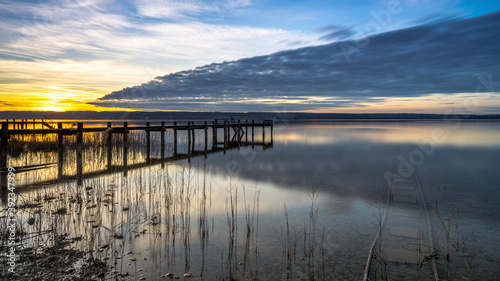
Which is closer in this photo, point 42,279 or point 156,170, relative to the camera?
point 42,279

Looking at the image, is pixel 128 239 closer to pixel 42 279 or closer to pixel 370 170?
pixel 42 279

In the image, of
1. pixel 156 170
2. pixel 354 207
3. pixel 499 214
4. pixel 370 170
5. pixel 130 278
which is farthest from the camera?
pixel 370 170

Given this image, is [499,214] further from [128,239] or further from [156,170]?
[156,170]

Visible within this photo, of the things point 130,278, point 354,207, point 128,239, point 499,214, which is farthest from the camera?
point 354,207

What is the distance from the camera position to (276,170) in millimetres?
18141

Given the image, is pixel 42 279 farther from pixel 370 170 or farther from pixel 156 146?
pixel 156 146

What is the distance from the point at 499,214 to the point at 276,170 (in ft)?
35.3

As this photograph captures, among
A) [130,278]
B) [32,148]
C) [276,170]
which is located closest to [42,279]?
[130,278]

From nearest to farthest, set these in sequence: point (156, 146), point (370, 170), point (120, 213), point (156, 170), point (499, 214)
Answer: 1. point (120, 213)
2. point (499, 214)
3. point (156, 170)
4. point (370, 170)
5. point (156, 146)

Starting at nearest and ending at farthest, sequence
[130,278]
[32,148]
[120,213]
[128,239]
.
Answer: [130,278] → [128,239] → [120,213] → [32,148]

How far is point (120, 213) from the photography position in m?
8.52

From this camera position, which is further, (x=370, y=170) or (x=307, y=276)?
(x=370, y=170)

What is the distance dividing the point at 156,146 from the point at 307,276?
25.1 meters

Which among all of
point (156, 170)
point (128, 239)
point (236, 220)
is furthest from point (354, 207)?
point (156, 170)
